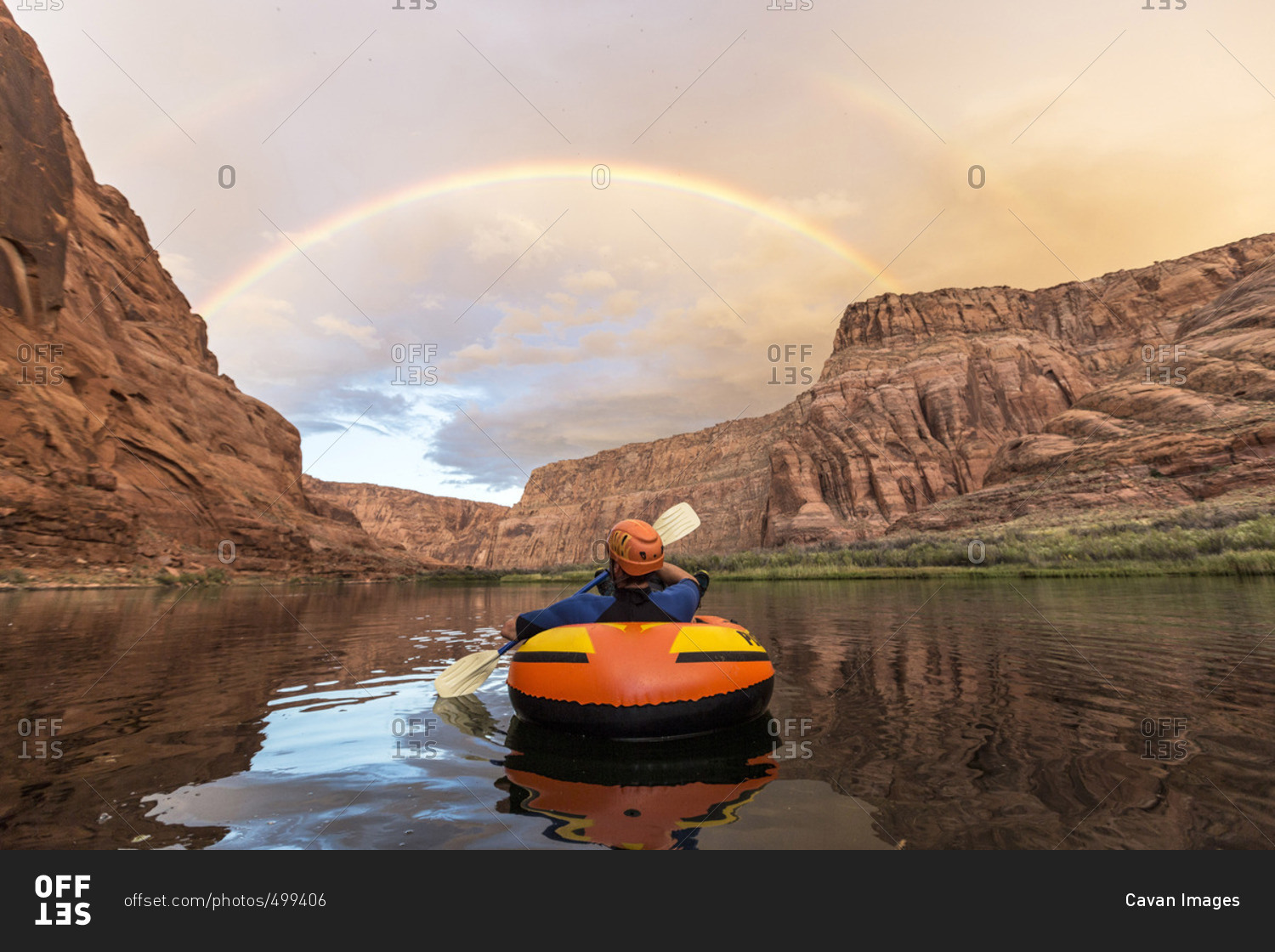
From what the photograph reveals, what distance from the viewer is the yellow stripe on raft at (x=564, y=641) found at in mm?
5156

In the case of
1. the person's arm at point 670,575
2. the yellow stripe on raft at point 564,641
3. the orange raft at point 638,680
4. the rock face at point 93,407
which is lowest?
the orange raft at point 638,680

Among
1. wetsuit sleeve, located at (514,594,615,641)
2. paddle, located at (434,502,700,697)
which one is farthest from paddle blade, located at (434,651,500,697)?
wetsuit sleeve, located at (514,594,615,641)

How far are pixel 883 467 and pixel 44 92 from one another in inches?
3036

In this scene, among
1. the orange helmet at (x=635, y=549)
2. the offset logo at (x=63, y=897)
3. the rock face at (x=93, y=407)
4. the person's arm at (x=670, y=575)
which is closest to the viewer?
the offset logo at (x=63, y=897)

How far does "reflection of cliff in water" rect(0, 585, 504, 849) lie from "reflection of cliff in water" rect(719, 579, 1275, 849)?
410cm

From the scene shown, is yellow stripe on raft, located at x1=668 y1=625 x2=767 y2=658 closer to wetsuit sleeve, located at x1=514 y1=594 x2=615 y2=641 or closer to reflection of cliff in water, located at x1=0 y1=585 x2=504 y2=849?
wetsuit sleeve, located at x1=514 y1=594 x2=615 y2=641

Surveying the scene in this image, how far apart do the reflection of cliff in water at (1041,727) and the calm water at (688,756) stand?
2cm

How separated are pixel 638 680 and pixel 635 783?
0.93 m

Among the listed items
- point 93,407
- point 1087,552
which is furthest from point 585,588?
point 93,407

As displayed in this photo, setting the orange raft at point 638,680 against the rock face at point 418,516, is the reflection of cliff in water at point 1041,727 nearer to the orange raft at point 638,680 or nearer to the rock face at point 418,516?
the orange raft at point 638,680

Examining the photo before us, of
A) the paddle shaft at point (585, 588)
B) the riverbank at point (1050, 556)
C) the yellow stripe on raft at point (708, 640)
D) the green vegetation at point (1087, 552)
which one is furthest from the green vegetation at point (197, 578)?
the yellow stripe on raft at point (708, 640)

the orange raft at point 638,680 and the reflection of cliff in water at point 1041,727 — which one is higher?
the orange raft at point 638,680

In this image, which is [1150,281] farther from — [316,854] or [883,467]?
[316,854]

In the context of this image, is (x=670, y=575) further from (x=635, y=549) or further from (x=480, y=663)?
(x=480, y=663)
